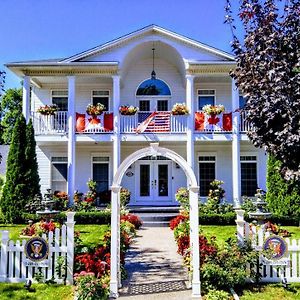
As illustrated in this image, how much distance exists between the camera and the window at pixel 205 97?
19.6 metres

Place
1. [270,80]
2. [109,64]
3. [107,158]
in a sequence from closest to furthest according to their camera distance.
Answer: [270,80] < [109,64] < [107,158]

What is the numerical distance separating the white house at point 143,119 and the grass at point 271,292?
9774 millimetres

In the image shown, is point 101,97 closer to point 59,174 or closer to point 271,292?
point 59,174

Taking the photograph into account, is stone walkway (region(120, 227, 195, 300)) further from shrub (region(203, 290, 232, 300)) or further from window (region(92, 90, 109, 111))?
window (region(92, 90, 109, 111))

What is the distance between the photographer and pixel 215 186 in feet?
59.5

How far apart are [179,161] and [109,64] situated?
10620 millimetres

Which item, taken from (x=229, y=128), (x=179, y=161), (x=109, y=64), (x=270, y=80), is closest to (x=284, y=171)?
(x=270, y=80)

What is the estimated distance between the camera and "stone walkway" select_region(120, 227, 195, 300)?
24.0 feet

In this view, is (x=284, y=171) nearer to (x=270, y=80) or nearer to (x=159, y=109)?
(x=270, y=80)

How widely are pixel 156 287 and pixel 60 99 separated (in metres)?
14.4

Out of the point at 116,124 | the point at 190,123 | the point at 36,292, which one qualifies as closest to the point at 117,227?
the point at 36,292

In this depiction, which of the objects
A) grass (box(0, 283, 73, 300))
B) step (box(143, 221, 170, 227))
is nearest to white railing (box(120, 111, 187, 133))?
step (box(143, 221, 170, 227))

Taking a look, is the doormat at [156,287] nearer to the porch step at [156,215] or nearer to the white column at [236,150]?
the porch step at [156,215]

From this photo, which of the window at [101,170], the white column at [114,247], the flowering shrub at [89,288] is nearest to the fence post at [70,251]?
the flowering shrub at [89,288]
